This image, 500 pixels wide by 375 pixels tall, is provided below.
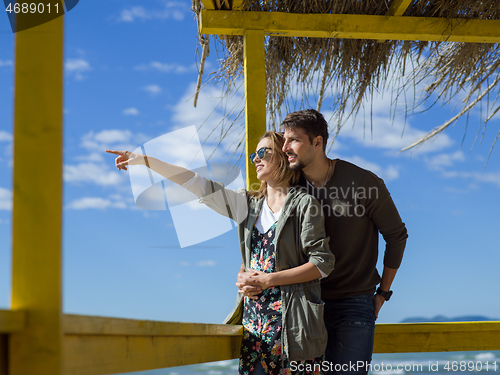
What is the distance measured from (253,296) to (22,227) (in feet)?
4.01

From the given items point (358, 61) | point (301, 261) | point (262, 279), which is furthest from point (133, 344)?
Answer: point (358, 61)

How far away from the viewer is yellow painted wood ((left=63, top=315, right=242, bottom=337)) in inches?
39.6

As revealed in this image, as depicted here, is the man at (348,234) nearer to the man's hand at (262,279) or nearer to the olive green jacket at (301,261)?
the man's hand at (262,279)

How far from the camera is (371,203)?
2.20 m

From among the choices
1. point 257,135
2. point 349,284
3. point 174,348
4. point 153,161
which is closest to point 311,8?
point 257,135

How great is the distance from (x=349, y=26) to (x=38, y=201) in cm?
244

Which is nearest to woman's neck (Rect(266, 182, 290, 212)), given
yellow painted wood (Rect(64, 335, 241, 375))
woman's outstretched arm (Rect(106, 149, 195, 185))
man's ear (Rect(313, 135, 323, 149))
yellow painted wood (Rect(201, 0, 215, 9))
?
man's ear (Rect(313, 135, 323, 149))

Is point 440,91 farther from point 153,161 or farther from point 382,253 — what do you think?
point 153,161

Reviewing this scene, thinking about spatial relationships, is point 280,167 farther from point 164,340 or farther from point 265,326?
point 164,340

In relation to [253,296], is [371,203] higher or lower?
higher

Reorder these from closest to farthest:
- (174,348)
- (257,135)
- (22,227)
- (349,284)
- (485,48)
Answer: (22,227) → (174,348) → (349,284) → (257,135) → (485,48)

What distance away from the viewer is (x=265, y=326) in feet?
6.41

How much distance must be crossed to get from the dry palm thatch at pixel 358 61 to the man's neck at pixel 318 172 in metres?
1.10

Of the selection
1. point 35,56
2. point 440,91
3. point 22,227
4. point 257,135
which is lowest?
point 22,227
